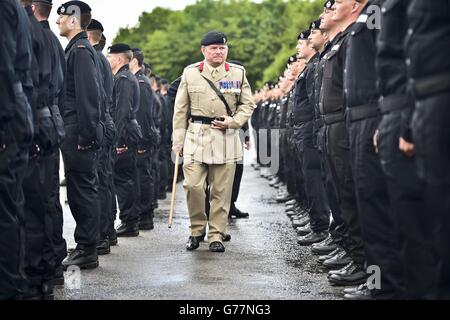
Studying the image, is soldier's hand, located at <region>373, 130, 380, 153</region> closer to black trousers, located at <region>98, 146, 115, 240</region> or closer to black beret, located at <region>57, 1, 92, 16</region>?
black beret, located at <region>57, 1, 92, 16</region>

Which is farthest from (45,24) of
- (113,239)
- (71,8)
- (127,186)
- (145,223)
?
(145,223)

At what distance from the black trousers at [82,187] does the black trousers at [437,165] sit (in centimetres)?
437

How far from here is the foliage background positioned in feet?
208

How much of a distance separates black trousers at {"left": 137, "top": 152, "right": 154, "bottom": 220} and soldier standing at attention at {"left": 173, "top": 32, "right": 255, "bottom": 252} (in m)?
2.07

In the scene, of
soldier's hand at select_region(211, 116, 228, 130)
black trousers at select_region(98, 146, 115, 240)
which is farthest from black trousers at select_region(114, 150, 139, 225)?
soldier's hand at select_region(211, 116, 228, 130)

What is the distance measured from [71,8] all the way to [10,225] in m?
3.51

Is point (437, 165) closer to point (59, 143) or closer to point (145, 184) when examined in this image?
point (59, 143)

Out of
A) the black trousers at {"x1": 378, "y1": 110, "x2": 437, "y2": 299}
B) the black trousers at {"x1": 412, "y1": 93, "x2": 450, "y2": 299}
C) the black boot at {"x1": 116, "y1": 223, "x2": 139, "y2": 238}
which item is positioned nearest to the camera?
the black trousers at {"x1": 412, "y1": 93, "x2": 450, "y2": 299}

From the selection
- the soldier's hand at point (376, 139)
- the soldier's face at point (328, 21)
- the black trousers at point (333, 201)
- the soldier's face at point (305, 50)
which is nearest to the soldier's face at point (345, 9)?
the soldier's face at point (328, 21)

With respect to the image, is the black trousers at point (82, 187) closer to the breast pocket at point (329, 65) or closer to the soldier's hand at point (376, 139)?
the breast pocket at point (329, 65)

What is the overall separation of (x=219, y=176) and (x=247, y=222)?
301cm

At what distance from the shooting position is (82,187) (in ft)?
29.1

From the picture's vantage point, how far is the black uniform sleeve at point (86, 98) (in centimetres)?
861
